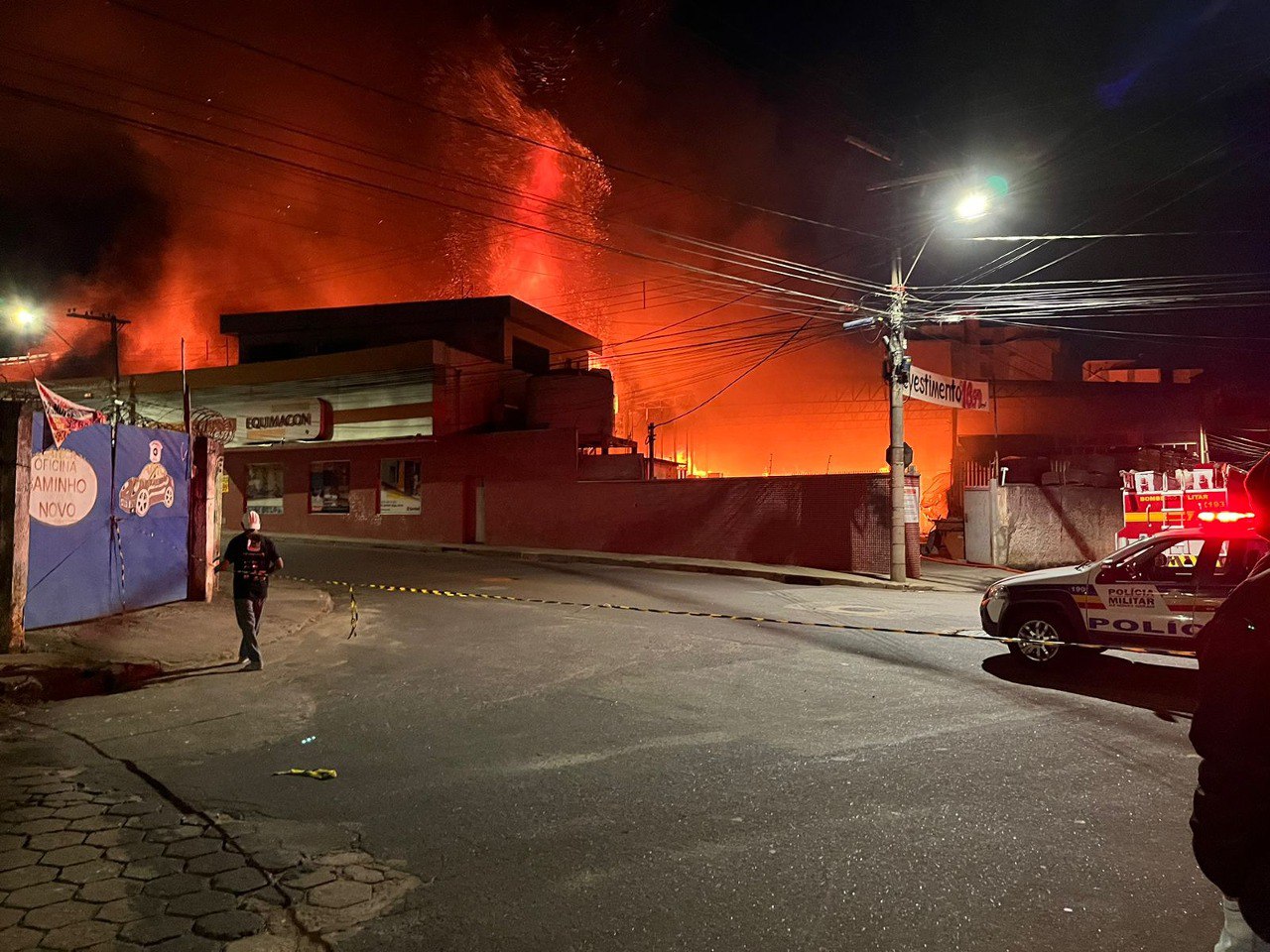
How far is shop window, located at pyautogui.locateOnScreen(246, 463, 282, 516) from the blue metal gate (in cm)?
2224

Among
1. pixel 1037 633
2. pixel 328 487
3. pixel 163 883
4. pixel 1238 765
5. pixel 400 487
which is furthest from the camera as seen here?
pixel 328 487

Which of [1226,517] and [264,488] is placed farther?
[264,488]

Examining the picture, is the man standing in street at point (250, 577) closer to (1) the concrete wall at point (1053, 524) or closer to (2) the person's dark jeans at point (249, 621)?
(2) the person's dark jeans at point (249, 621)

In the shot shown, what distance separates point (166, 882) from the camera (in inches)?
142

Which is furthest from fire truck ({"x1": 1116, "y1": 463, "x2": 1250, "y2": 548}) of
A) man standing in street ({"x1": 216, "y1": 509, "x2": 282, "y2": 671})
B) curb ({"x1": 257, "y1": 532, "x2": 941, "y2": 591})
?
man standing in street ({"x1": 216, "y1": 509, "x2": 282, "y2": 671})

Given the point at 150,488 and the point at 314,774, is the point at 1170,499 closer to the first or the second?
the point at 314,774

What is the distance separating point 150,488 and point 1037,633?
11.3 meters

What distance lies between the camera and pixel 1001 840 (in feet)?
13.4

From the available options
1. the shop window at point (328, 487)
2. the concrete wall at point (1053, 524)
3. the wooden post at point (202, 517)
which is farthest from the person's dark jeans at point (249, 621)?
the shop window at point (328, 487)

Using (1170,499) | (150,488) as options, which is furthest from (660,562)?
(150,488)

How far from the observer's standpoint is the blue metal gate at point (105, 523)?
9078 millimetres

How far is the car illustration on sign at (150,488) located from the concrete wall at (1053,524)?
18374 millimetres

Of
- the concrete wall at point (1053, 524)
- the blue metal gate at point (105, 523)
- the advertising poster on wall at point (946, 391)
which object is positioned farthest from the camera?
the concrete wall at point (1053, 524)

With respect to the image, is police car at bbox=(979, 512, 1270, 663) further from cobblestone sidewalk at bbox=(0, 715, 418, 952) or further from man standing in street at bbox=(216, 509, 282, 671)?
man standing in street at bbox=(216, 509, 282, 671)
